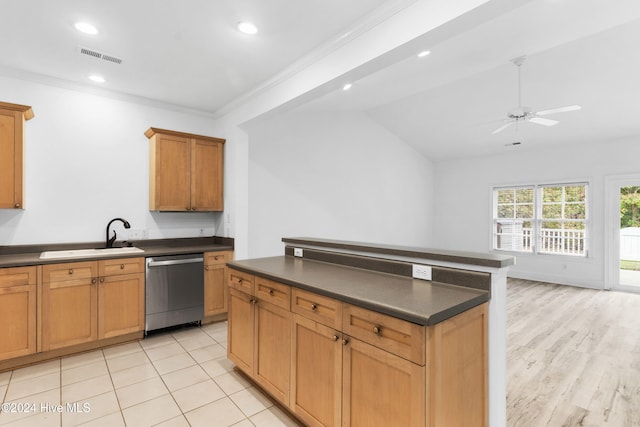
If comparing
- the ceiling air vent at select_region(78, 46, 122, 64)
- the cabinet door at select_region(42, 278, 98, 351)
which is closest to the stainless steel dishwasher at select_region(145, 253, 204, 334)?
the cabinet door at select_region(42, 278, 98, 351)

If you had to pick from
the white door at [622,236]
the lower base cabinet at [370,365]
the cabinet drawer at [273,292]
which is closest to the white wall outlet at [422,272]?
the lower base cabinet at [370,365]

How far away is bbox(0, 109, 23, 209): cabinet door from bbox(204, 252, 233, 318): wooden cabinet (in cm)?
177

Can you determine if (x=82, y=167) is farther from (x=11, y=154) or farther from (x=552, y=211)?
(x=552, y=211)

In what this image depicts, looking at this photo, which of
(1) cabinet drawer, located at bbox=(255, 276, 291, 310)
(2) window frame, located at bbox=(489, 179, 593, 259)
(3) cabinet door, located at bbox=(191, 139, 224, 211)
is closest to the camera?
(1) cabinet drawer, located at bbox=(255, 276, 291, 310)

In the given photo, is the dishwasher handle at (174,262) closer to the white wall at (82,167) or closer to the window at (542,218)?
the white wall at (82,167)

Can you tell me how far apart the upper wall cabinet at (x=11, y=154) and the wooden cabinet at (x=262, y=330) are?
2123 mm

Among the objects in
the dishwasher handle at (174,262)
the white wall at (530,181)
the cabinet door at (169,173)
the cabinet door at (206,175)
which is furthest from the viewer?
the white wall at (530,181)

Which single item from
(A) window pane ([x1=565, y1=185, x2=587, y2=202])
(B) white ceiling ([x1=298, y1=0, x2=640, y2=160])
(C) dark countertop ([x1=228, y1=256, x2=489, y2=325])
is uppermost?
(B) white ceiling ([x1=298, y1=0, x2=640, y2=160])

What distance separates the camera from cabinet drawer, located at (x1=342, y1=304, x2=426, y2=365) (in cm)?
133

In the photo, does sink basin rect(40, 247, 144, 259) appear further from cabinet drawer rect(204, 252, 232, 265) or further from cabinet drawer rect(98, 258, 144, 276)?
cabinet drawer rect(204, 252, 232, 265)

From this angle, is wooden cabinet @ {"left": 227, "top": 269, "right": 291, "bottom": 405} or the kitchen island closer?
the kitchen island

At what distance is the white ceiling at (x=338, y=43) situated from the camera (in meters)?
2.23

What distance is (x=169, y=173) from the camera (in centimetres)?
376

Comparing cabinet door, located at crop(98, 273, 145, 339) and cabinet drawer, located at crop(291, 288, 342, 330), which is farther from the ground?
cabinet drawer, located at crop(291, 288, 342, 330)
